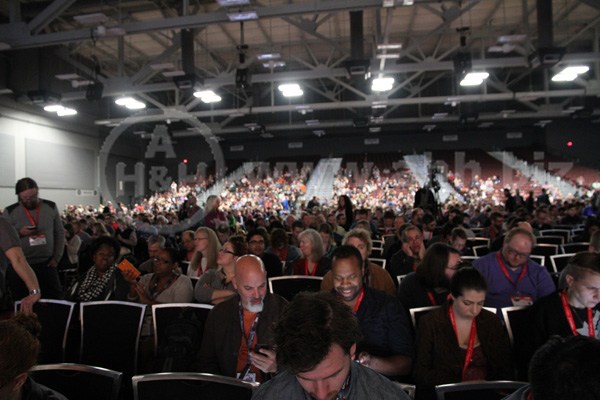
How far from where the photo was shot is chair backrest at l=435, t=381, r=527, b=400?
1.95 m

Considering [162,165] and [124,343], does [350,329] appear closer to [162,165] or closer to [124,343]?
[124,343]

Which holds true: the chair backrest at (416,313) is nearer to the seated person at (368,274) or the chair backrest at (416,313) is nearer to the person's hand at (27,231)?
the seated person at (368,274)

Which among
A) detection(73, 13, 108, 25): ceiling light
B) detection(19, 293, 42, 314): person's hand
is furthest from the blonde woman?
detection(73, 13, 108, 25): ceiling light

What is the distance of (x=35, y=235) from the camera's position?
183 inches

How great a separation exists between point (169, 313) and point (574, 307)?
8.97ft

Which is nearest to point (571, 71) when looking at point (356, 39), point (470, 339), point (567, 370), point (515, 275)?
point (356, 39)

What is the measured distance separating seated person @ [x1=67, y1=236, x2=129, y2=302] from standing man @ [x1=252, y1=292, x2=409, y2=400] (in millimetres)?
3057

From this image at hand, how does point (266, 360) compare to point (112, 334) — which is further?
point (112, 334)

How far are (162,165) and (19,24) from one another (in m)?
19.4

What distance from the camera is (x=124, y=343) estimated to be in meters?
3.46

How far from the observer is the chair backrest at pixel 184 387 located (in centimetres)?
204

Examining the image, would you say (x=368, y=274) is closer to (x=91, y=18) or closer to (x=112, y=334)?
(x=112, y=334)

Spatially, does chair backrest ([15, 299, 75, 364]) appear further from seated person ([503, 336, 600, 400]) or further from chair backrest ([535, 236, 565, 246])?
chair backrest ([535, 236, 565, 246])

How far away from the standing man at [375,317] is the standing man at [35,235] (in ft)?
10.9
